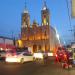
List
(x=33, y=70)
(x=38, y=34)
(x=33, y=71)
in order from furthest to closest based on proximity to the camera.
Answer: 1. (x=38, y=34)
2. (x=33, y=70)
3. (x=33, y=71)

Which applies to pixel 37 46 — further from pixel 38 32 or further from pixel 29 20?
pixel 29 20

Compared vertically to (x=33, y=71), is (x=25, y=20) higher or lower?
higher

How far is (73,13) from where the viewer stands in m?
14.5

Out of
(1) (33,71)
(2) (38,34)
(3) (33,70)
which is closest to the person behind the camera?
(1) (33,71)

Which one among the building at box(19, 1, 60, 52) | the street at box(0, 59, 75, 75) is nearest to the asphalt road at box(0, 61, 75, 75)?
the street at box(0, 59, 75, 75)

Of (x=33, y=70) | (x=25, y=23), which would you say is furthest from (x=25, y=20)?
(x=33, y=70)

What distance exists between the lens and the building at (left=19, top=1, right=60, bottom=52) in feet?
471

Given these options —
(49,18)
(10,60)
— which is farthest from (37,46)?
(10,60)

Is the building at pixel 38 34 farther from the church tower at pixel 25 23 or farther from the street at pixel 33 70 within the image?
the street at pixel 33 70

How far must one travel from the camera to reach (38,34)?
147000mm

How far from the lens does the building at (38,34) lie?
14350cm

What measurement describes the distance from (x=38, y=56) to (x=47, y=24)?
315 feet

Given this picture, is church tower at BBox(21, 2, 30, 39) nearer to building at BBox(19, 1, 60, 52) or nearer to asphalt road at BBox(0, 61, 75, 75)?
building at BBox(19, 1, 60, 52)

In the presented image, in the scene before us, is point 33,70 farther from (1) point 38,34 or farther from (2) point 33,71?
(1) point 38,34
